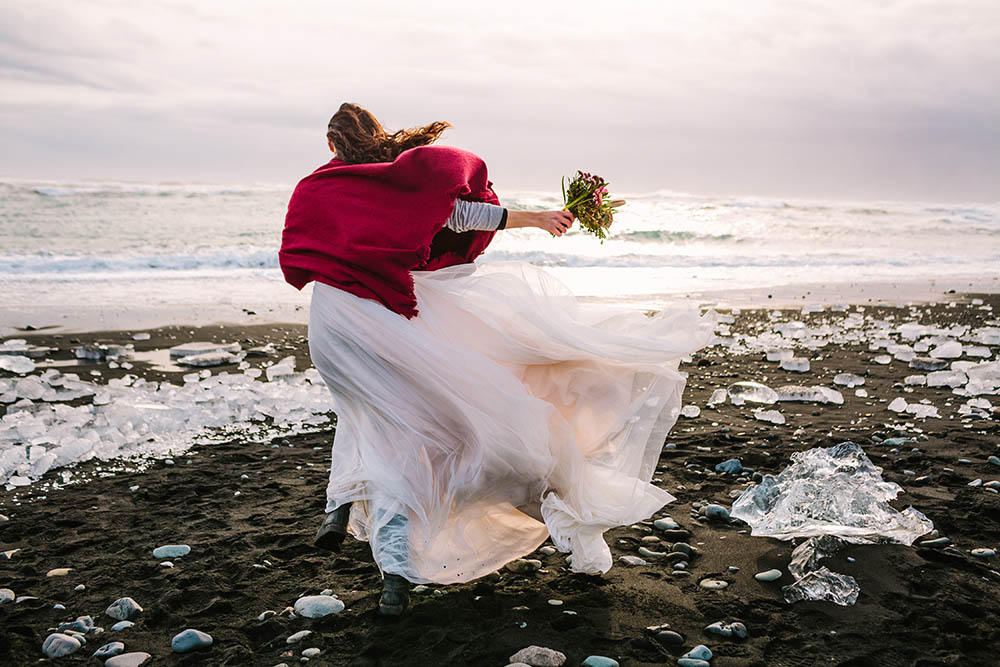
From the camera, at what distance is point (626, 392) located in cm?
373

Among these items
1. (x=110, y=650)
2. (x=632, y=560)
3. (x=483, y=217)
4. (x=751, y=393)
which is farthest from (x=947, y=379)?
(x=110, y=650)

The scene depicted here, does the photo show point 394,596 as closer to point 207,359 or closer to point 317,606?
point 317,606

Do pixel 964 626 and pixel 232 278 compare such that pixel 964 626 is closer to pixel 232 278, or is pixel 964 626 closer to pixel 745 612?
pixel 745 612

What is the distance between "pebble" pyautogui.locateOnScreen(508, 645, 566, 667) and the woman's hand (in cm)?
172

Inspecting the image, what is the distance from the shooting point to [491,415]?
135 inches

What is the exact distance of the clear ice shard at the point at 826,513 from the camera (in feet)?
Answer: 11.5

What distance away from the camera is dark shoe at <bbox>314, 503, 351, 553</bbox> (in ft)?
11.5

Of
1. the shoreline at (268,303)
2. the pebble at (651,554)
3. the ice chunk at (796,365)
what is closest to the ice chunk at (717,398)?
the ice chunk at (796,365)

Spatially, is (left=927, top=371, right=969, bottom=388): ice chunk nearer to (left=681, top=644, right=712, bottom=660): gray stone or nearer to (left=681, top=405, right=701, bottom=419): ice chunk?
(left=681, top=405, right=701, bottom=419): ice chunk

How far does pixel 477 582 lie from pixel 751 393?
391cm

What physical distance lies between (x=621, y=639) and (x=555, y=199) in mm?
35331

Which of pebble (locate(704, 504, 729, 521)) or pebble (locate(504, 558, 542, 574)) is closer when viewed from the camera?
pebble (locate(504, 558, 542, 574))

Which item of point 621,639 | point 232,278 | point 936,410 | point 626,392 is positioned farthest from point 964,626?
point 232,278

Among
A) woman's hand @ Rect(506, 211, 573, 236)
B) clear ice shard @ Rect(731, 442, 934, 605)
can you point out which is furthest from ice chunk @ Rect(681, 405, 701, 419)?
woman's hand @ Rect(506, 211, 573, 236)
